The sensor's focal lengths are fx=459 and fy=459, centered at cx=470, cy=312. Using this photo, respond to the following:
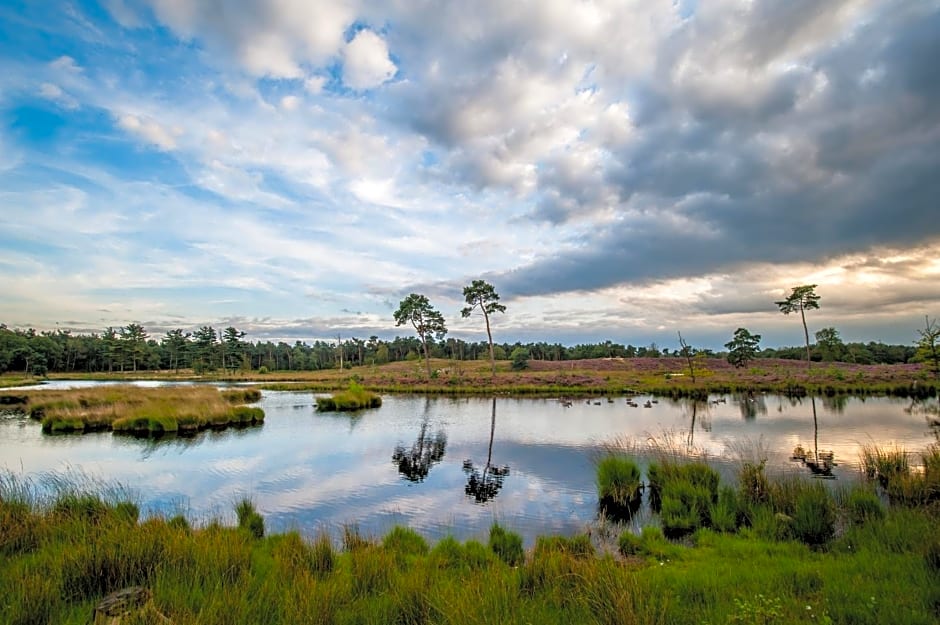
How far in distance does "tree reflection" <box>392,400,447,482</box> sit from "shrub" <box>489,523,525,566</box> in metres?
6.47

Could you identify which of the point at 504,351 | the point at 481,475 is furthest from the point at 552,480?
the point at 504,351

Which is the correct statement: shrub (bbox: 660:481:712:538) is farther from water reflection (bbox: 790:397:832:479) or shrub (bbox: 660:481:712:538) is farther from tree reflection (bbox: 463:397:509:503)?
water reflection (bbox: 790:397:832:479)

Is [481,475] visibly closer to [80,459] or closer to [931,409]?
[80,459]

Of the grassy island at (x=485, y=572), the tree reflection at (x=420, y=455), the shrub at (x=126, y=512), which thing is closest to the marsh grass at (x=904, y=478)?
the grassy island at (x=485, y=572)

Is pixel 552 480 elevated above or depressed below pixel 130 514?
below

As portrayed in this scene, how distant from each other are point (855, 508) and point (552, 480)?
6985mm

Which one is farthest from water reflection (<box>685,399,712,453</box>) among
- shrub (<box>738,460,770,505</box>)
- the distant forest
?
the distant forest

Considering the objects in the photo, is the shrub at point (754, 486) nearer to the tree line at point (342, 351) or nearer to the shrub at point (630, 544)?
the shrub at point (630, 544)

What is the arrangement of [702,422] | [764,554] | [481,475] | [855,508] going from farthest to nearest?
[702,422] < [481,475] < [855,508] < [764,554]

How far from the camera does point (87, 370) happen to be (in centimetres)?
11000

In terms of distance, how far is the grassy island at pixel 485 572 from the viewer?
4.31 metres

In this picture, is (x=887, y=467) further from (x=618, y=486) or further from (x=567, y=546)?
(x=567, y=546)

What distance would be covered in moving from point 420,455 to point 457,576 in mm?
11981

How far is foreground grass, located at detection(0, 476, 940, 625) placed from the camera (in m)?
4.30
